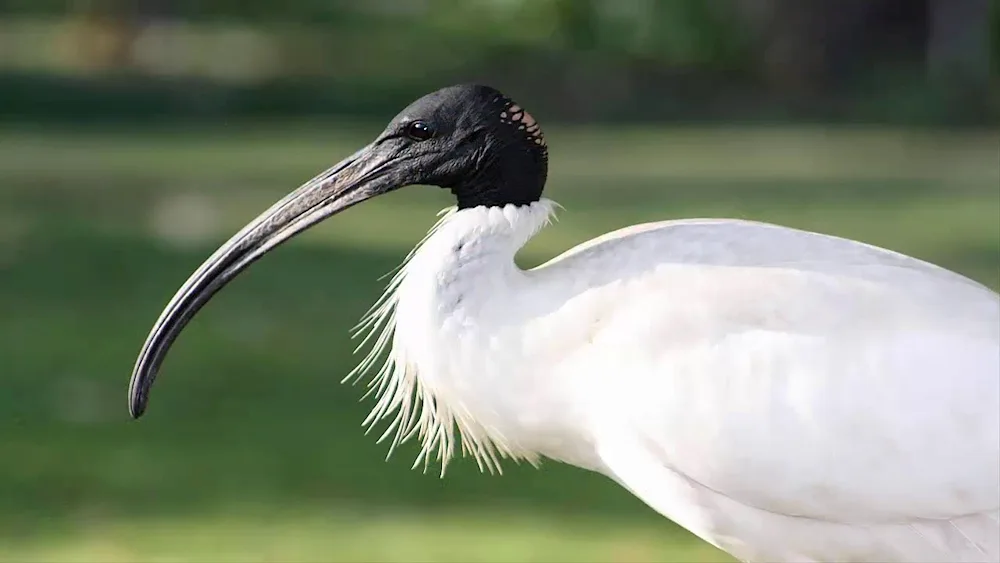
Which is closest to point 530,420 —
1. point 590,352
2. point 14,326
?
point 590,352

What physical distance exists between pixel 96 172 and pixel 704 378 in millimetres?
11544

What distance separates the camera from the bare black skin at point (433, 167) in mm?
3742

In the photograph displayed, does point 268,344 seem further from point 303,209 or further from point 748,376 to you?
point 748,376

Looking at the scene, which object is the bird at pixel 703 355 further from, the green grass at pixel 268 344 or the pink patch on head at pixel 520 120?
the green grass at pixel 268 344

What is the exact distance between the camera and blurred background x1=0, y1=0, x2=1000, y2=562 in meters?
5.98

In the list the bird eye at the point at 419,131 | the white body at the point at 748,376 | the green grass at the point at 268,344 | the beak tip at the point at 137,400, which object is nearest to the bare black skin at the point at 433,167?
the bird eye at the point at 419,131

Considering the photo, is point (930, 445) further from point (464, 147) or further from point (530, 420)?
point (464, 147)

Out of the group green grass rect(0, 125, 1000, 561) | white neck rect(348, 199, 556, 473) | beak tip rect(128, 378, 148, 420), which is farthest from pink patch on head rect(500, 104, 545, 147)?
green grass rect(0, 125, 1000, 561)

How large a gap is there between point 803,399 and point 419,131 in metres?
1.00

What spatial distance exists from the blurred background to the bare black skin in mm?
1949

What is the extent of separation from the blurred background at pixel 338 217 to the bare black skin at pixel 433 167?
1.95m

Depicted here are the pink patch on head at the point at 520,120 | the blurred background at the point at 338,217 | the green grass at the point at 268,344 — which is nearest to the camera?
the pink patch on head at the point at 520,120

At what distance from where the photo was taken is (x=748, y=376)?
136 inches

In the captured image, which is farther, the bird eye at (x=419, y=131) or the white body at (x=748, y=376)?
the bird eye at (x=419, y=131)
